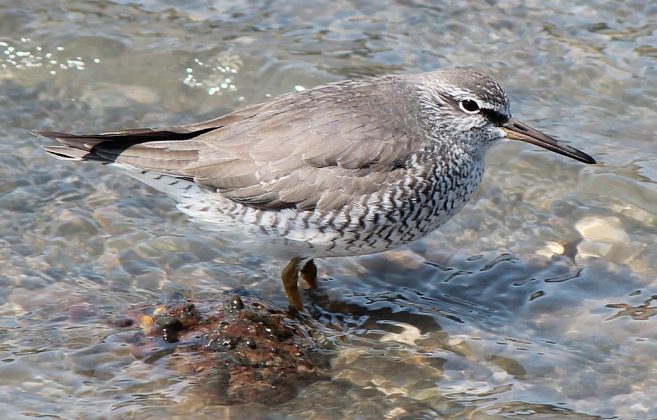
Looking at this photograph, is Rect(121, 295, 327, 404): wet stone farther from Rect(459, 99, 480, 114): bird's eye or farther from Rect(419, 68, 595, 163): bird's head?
Rect(459, 99, 480, 114): bird's eye

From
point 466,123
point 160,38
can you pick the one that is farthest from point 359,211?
point 160,38

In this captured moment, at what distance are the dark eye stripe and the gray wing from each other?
1.97 feet

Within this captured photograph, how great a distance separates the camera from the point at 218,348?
22.0 feet

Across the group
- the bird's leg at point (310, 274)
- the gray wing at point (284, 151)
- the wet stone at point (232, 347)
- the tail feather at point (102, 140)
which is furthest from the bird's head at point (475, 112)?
the wet stone at point (232, 347)

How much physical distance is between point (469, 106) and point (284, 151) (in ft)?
4.92

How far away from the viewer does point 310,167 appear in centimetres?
722

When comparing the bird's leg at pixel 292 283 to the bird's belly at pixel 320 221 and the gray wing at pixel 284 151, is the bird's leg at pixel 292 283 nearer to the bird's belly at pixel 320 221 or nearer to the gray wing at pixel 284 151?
the bird's belly at pixel 320 221

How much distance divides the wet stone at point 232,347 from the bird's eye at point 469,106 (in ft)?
6.70

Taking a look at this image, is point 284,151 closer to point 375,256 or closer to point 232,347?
point 232,347

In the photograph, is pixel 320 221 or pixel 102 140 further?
pixel 102 140

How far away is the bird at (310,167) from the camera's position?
7.19 m

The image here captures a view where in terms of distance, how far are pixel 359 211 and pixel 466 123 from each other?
121 cm

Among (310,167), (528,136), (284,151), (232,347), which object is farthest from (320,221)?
(528,136)

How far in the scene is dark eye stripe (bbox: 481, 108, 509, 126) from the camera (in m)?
7.73
